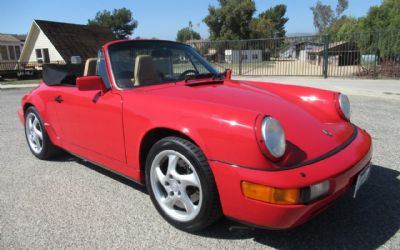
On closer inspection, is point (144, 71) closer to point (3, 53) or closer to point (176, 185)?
point (176, 185)

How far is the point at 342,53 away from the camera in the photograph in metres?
15.0

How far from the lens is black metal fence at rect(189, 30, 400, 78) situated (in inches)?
555

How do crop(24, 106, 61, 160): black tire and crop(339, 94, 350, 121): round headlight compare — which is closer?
crop(339, 94, 350, 121): round headlight

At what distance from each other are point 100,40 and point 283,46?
22293 millimetres

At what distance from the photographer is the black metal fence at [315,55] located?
14090 millimetres

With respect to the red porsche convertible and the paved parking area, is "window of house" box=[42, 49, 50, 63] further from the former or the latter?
the red porsche convertible

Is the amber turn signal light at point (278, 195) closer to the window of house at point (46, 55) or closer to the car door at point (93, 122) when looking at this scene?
the car door at point (93, 122)

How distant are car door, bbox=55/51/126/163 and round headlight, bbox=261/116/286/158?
135 cm

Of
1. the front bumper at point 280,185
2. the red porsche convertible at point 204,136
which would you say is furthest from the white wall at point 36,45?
the front bumper at point 280,185

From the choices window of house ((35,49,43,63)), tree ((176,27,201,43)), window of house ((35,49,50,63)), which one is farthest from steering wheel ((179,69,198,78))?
tree ((176,27,201,43))

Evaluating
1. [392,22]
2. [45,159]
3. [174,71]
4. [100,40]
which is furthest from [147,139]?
[100,40]

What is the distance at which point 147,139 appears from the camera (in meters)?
2.84

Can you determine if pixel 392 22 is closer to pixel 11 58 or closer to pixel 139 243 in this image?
pixel 139 243

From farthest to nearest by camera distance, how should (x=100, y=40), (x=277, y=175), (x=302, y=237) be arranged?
(x=100, y=40) < (x=302, y=237) < (x=277, y=175)
